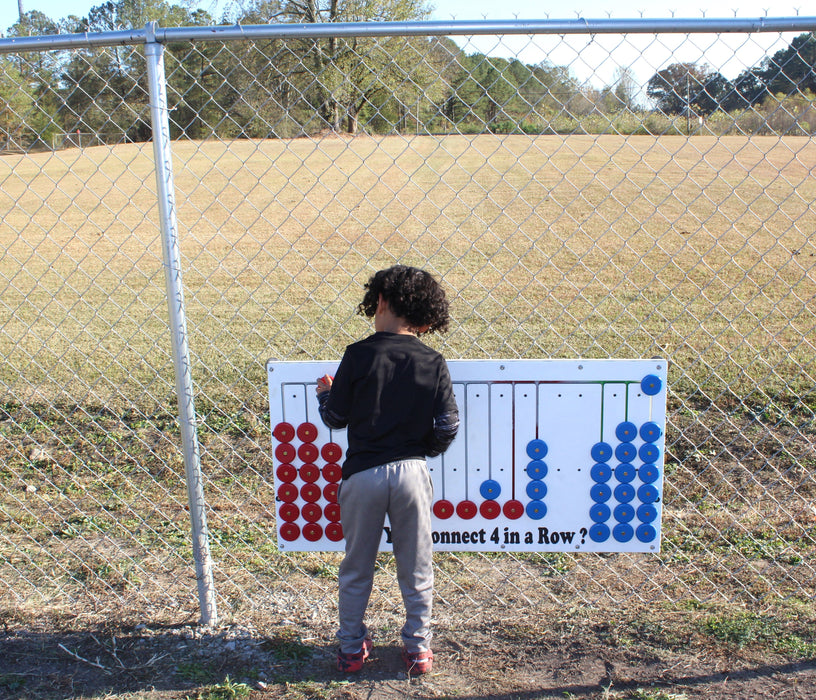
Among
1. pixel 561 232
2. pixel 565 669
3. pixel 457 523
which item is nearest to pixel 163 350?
pixel 457 523

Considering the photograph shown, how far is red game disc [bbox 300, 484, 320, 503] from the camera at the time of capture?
2.60 metres

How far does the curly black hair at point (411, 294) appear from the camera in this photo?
2225 millimetres

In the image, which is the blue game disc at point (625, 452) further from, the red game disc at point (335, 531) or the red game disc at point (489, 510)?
the red game disc at point (335, 531)

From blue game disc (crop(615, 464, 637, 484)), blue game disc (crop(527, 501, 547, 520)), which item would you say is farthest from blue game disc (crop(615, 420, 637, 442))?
blue game disc (crop(527, 501, 547, 520))

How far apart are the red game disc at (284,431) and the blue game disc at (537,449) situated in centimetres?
80

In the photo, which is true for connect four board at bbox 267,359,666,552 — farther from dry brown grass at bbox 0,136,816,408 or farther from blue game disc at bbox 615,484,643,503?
dry brown grass at bbox 0,136,816,408

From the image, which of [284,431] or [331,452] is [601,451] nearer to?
[331,452]

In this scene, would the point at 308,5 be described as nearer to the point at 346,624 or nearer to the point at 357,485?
the point at 357,485

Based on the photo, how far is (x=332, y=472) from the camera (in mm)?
2578

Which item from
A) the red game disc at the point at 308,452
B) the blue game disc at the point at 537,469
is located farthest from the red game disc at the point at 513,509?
the red game disc at the point at 308,452

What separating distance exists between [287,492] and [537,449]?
2.86ft

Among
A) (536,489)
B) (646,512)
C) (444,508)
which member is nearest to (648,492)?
(646,512)

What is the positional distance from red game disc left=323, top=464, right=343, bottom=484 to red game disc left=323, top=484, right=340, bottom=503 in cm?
2

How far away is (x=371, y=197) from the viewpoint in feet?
39.7
